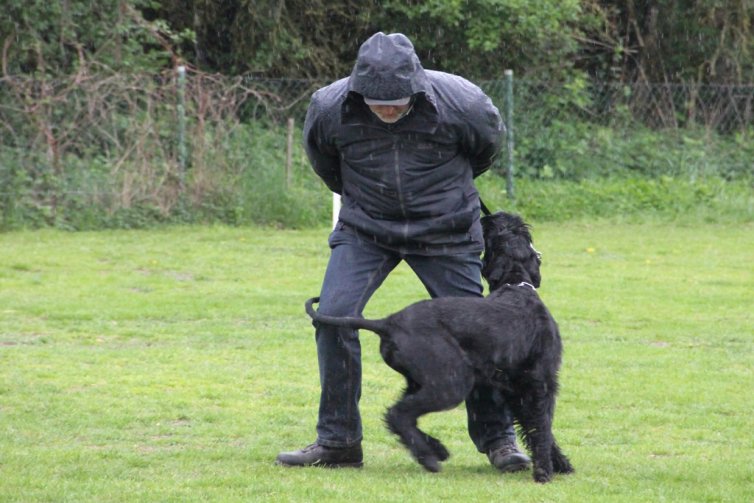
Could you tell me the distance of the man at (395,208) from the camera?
538 centimetres

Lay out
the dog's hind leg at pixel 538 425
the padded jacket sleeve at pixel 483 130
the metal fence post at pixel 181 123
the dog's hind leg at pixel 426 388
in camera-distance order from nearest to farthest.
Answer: the dog's hind leg at pixel 426 388, the dog's hind leg at pixel 538 425, the padded jacket sleeve at pixel 483 130, the metal fence post at pixel 181 123

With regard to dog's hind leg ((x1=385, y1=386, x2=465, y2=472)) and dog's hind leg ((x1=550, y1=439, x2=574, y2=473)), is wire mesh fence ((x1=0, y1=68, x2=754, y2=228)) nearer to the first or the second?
dog's hind leg ((x1=385, y1=386, x2=465, y2=472))

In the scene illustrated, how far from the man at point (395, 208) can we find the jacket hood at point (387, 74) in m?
0.02

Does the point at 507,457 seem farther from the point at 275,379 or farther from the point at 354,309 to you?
the point at 275,379

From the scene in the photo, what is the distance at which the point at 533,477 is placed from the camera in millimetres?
5285

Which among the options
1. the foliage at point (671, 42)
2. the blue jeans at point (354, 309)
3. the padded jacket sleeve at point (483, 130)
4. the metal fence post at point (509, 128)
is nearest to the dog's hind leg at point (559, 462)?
the blue jeans at point (354, 309)

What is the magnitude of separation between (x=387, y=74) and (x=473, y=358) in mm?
1220

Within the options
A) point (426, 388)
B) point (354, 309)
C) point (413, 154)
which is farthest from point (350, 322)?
point (413, 154)

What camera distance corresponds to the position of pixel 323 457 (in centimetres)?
554

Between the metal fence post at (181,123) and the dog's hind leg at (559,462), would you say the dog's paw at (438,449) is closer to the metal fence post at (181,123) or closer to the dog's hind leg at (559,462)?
the dog's hind leg at (559,462)

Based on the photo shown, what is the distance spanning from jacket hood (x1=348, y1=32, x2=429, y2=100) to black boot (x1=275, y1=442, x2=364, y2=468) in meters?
1.58

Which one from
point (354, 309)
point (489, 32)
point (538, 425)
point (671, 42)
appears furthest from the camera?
point (671, 42)

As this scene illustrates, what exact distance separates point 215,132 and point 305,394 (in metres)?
8.80

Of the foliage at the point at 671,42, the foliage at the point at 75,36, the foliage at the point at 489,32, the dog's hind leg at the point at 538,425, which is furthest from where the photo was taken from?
the foliage at the point at 671,42
